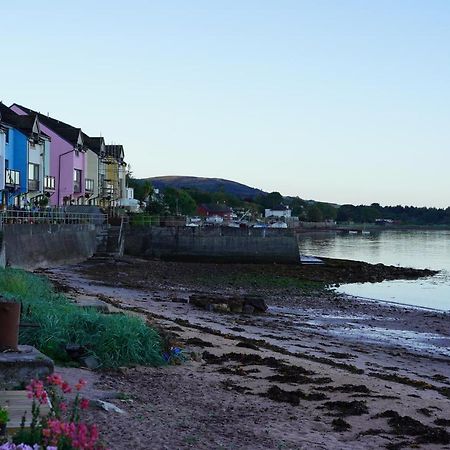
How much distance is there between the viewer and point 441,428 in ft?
28.3

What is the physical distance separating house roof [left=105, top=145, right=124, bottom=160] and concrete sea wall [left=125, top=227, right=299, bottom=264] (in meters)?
30.6

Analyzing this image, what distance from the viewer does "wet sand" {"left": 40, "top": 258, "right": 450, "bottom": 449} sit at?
7379 mm

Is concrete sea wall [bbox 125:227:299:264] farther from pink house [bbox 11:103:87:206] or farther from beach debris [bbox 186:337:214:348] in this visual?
beach debris [bbox 186:337:214:348]

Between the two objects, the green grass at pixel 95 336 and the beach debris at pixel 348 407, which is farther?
the green grass at pixel 95 336

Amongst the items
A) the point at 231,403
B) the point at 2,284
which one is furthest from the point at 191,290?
the point at 231,403

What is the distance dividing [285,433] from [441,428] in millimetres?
2252

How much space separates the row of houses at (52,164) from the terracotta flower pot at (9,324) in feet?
111

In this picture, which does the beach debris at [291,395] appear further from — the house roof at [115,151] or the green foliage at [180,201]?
the green foliage at [180,201]

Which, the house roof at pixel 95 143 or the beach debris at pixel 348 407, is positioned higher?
the house roof at pixel 95 143

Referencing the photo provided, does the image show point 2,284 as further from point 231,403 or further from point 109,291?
point 109,291

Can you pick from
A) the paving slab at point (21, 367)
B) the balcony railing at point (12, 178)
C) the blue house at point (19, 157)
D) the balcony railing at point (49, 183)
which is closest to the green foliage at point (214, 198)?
the balcony railing at point (49, 183)

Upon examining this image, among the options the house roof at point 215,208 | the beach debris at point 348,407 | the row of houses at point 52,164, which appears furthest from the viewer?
the house roof at point 215,208

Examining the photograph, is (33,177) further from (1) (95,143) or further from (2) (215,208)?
(2) (215,208)

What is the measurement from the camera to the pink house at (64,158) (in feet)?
209
